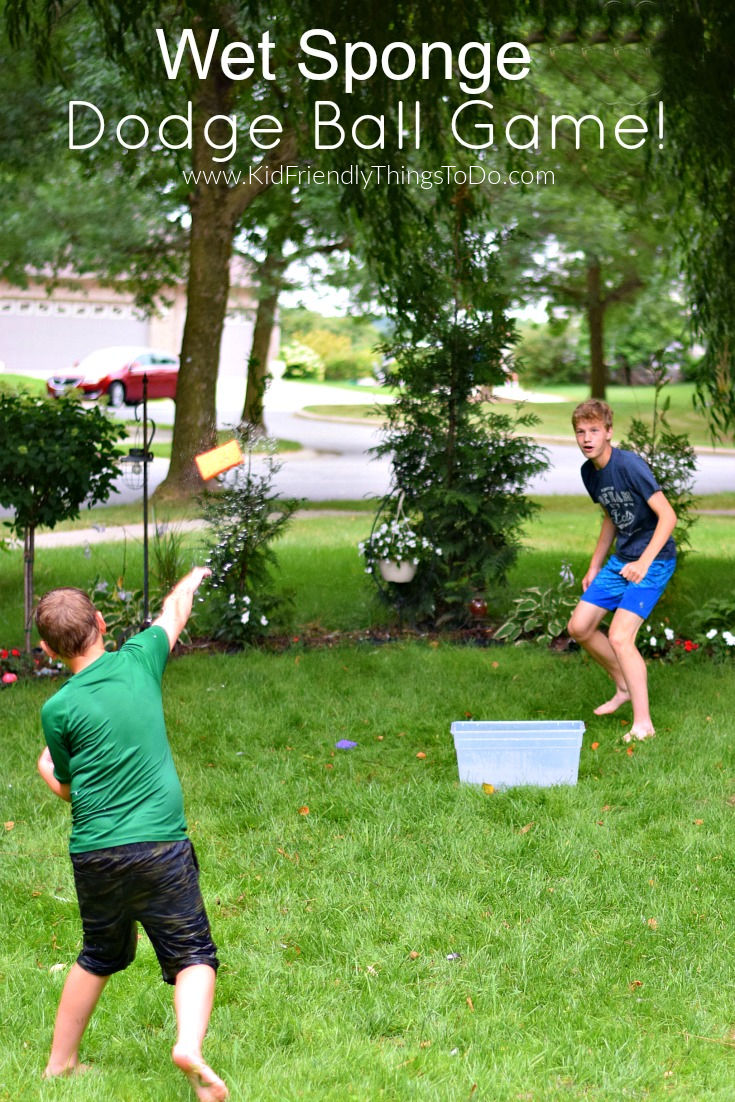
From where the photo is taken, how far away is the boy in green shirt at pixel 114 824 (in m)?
3.14

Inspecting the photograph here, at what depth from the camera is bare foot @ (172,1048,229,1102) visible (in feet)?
9.61

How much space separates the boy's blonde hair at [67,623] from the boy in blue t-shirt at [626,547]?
10.7 ft

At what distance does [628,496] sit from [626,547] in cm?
28

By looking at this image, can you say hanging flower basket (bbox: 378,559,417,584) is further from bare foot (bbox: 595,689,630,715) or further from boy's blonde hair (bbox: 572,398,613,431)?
boy's blonde hair (bbox: 572,398,613,431)

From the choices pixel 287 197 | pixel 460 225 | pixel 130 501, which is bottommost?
pixel 130 501

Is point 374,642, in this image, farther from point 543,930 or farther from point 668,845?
point 543,930

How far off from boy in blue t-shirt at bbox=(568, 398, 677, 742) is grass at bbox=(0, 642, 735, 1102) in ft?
1.32

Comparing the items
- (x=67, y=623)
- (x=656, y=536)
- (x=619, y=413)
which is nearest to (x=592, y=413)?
(x=656, y=536)

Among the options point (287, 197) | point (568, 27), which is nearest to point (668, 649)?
point (568, 27)

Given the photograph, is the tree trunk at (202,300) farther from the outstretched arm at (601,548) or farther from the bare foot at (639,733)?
the bare foot at (639,733)

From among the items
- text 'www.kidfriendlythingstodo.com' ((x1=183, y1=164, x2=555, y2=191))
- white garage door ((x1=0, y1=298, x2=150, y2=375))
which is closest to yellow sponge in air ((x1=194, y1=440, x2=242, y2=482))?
text 'www.kidfriendlythingstodo.com' ((x1=183, y1=164, x2=555, y2=191))

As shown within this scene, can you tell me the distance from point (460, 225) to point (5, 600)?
4.43 metres

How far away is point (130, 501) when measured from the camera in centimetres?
1711

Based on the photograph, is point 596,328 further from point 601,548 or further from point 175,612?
point 175,612
